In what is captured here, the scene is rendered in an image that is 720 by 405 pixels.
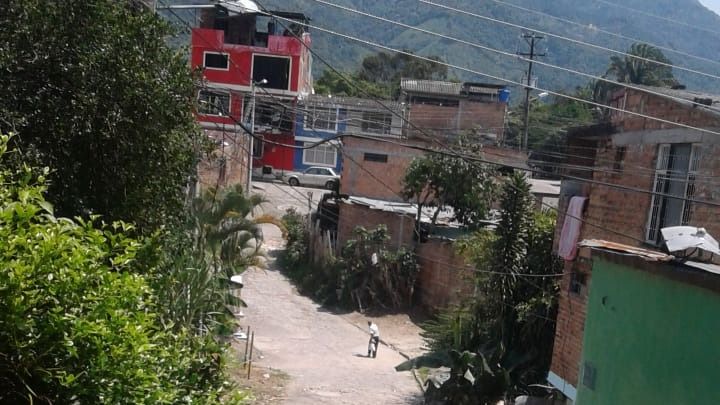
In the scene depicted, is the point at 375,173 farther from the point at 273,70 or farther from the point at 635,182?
the point at 635,182

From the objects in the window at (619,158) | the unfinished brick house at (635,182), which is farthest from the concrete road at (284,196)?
the window at (619,158)

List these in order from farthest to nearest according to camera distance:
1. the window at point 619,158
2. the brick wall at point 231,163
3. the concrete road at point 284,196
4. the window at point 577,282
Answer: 1. the concrete road at point 284,196
2. the brick wall at point 231,163
3. the window at point 577,282
4. the window at point 619,158

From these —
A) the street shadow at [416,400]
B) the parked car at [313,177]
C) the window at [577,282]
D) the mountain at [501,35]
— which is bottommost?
the street shadow at [416,400]

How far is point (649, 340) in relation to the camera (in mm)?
7277

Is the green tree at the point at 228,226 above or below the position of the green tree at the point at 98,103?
below

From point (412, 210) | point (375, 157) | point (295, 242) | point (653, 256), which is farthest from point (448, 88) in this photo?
point (653, 256)

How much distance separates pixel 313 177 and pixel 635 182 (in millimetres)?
29732

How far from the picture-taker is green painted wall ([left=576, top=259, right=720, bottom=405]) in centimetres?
636

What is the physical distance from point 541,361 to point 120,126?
9.53 meters

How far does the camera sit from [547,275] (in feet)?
50.4

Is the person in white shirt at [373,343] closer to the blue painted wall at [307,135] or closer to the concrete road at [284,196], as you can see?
the concrete road at [284,196]

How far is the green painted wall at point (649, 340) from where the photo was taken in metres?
6.36

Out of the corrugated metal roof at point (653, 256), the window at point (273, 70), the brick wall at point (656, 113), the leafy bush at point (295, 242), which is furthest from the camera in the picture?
the window at point (273, 70)

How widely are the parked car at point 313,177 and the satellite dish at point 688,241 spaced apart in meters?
32.8
